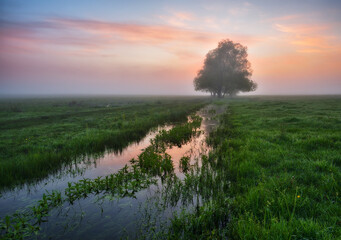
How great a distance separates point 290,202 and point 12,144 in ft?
52.0

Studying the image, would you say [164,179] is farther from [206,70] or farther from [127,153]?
[206,70]

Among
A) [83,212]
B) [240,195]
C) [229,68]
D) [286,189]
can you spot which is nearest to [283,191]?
[286,189]

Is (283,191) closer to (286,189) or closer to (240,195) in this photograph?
(286,189)

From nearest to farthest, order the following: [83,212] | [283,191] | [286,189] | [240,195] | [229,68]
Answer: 1. [283,191]
2. [83,212]
3. [286,189]
4. [240,195]
5. [229,68]

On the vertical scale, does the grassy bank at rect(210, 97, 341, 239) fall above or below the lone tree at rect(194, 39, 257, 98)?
below

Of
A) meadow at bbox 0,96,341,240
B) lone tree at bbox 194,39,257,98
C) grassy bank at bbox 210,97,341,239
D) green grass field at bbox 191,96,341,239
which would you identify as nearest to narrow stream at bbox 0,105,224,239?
meadow at bbox 0,96,341,240

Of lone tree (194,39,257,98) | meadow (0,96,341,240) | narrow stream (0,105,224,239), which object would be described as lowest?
narrow stream (0,105,224,239)

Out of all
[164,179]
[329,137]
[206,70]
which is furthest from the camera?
[206,70]

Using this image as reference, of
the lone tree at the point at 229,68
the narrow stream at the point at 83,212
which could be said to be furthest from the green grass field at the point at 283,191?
the lone tree at the point at 229,68

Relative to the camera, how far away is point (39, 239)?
411cm

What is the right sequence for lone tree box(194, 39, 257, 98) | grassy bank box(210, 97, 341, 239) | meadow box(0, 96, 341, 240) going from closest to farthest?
grassy bank box(210, 97, 341, 239)
meadow box(0, 96, 341, 240)
lone tree box(194, 39, 257, 98)

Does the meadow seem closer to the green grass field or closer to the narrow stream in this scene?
the green grass field

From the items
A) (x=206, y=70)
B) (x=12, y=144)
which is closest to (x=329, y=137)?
(x=12, y=144)

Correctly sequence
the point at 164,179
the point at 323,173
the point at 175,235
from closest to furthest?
1. the point at 175,235
2. the point at 323,173
3. the point at 164,179
